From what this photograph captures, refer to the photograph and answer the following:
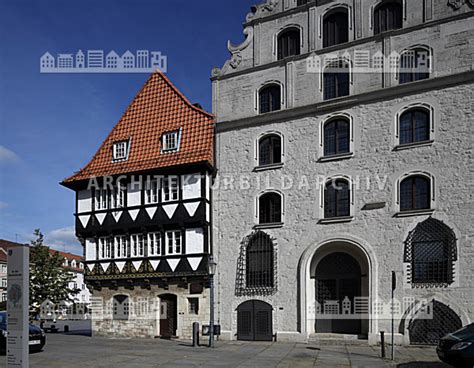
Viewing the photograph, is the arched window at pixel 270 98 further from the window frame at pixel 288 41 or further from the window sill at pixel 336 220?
the window sill at pixel 336 220

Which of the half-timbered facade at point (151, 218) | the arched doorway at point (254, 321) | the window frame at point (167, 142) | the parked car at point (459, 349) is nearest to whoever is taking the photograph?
the parked car at point (459, 349)

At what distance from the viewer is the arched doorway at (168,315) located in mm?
24172

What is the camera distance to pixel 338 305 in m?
21.3

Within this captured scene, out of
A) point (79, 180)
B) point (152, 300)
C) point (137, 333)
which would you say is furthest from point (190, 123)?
point (137, 333)

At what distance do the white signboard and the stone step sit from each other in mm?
14073

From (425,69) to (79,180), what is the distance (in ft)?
61.4

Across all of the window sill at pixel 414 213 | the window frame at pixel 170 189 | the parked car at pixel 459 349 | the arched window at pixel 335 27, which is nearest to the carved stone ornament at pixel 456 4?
the arched window at pixel 335 27

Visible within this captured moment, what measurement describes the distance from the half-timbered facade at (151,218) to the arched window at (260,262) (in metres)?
2.11

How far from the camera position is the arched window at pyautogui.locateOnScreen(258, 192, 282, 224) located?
22531mm

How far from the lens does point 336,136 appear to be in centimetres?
2173

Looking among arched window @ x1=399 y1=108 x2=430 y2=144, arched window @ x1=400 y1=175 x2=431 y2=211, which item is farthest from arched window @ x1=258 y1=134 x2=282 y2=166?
arched window @ x1=400 y1=175 x2=431 y2=211

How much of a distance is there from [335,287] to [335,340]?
2.33m

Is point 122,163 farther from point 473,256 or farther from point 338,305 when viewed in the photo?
point 473,256

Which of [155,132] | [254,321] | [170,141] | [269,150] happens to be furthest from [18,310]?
[155,132]
